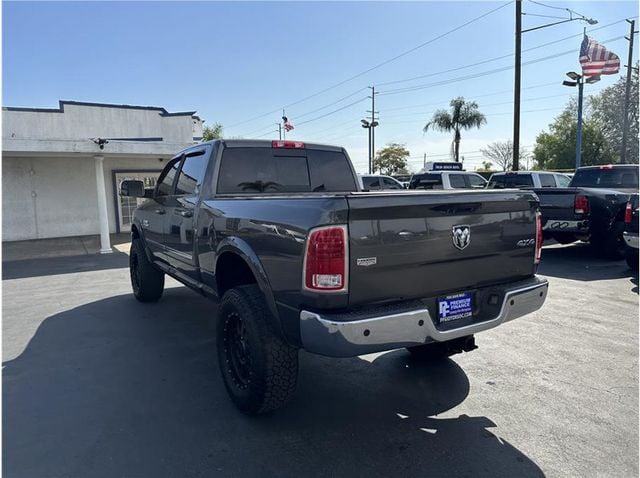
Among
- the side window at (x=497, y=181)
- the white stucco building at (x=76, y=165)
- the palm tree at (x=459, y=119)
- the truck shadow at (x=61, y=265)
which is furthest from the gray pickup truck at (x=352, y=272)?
the palm tree at (x=459, y=119)

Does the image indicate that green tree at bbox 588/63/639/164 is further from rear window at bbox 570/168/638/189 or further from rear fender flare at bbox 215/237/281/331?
rear fender flare at bbox 215/237/281/331

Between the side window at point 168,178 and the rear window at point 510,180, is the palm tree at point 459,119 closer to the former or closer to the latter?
the rear window at point 510,180

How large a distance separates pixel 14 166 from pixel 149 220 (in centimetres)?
1119

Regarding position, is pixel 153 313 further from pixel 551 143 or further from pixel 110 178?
pixel 551 143

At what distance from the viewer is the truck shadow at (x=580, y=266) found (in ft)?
27.0

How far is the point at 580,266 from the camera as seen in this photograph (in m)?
9.12

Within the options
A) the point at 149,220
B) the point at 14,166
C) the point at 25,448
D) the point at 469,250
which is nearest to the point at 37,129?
the point at 14,166

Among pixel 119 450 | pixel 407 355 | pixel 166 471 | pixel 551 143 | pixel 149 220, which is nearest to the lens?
pixel 166 471

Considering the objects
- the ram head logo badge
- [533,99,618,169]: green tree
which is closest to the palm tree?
[533,99,618,169]: green tree

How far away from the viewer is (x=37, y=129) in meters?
14.6

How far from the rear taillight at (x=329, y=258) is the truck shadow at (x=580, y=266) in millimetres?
6778

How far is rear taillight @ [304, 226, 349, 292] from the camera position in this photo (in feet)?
8.84

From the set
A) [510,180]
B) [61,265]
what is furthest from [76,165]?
[510,180]

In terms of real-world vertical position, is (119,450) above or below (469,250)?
below
